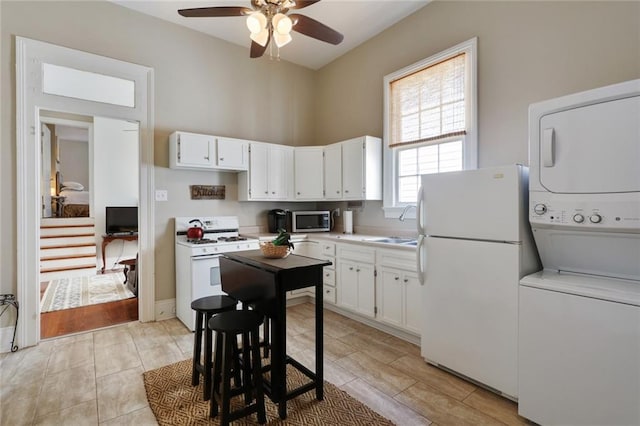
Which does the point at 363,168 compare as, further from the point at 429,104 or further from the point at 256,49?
the point at 256,49

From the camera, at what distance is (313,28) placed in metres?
2.39

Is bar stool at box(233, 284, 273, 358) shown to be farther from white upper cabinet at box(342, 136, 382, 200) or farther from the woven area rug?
white upper cabinet at box(342, 136, 382, 200)

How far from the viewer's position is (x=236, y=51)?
4.15 meters

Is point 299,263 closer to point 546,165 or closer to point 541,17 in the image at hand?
point 546,165

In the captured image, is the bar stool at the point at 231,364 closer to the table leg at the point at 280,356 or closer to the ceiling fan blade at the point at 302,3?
the table leg at the point at 280,356

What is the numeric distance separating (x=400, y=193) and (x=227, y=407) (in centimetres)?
282

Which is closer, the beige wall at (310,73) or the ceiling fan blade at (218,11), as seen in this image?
the ceiling fan blade at (218,11)

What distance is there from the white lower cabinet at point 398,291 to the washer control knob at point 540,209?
1080mm

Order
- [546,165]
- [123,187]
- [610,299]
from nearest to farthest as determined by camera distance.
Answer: [610,299] < [546,165] < [123,187]

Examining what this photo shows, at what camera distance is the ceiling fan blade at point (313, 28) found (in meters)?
2.29

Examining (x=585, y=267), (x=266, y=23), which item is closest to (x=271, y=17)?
(x=266, y=23)

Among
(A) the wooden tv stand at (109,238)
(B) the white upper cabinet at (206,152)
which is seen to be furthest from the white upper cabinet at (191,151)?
(A) the wooden tv stand at (109,238)

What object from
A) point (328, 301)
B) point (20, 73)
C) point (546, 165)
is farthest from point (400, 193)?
point (20, 73)

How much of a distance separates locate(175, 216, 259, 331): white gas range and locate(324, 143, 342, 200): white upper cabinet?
47.5 inches
